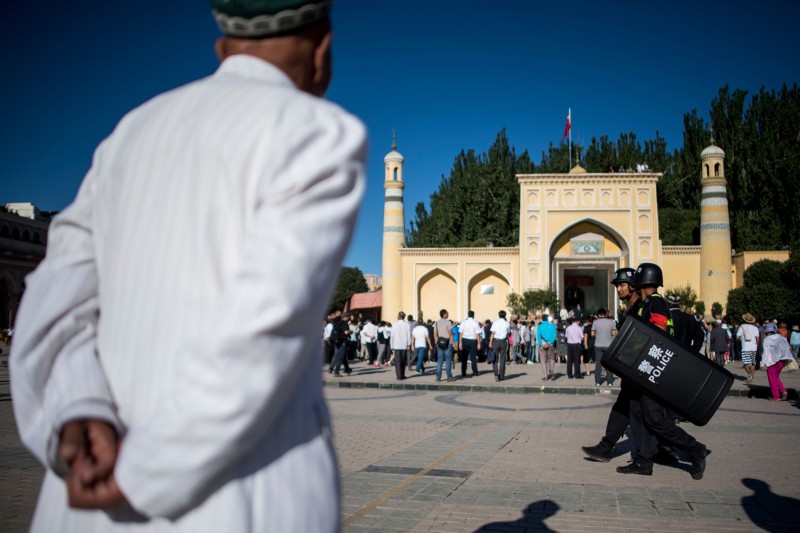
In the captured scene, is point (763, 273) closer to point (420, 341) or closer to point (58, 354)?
point (420, 341)

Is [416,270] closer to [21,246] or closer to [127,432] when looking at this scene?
[21,246]

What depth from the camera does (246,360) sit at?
107 centimetres

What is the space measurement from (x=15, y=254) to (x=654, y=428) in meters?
47.5

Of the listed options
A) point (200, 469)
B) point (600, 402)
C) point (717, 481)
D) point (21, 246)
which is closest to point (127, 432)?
point (200, 469)

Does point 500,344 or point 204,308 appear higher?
point 204,308

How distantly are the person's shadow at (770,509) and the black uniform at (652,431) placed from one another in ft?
1.76

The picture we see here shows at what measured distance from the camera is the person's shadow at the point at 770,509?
4320mm

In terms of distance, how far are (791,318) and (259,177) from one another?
32632 millimetres

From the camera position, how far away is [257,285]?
3.56 ft

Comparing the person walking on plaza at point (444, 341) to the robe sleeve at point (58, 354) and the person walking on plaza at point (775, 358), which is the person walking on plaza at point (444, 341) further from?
the robe sleeve at point (58, 354)

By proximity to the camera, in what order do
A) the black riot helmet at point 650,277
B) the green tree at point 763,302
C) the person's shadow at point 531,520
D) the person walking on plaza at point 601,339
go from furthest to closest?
1. the green tree at point 763,302
2. the person walking on plaza at point 601,339
3. the black riot helmet at point 650,277
4. the person's shadow at point 531,520

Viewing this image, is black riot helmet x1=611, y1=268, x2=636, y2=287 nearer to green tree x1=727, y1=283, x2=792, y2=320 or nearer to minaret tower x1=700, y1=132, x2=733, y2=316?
green tree x1=727, y1=283, x2=792, y2=320

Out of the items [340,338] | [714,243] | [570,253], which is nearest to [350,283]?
[570,253]

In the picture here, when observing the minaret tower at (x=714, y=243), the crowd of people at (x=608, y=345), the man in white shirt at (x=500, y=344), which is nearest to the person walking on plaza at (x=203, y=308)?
the crowd of people at (x=608, y=345)
